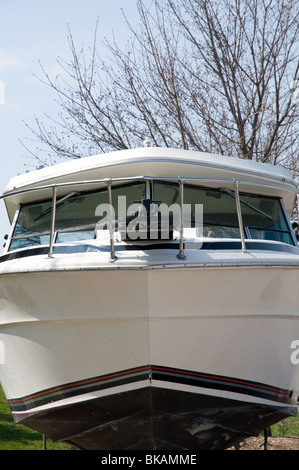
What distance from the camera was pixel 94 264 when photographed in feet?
17.2

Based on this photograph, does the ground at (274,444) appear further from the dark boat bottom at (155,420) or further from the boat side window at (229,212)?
the boat side window at (229,212)

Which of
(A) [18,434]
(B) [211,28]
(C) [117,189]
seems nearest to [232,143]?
(B) [211,28]

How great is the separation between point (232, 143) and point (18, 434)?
550cm

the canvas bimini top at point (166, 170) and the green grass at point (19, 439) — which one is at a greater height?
the canvas bimini top at point (166, 170)

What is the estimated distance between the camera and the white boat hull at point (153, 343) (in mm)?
5215

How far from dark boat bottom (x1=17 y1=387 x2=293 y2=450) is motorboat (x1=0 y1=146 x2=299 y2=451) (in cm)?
1

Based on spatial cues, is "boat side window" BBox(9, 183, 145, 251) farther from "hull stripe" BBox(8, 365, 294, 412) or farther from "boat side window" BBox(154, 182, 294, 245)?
"hull stripe" BBox(8, 365, 294, 412)

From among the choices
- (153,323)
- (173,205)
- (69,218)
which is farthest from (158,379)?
(69,218)

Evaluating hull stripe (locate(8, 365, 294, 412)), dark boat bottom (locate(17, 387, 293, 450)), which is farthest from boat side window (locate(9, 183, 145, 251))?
dark boat bottom (locate(17, 387, 293, 450))

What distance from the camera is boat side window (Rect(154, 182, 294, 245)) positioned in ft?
20.3

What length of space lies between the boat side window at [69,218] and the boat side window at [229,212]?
13.6 inches

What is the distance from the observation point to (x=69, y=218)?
6.54 meters

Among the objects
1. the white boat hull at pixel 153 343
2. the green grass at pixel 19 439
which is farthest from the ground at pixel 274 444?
the white boat hull at pixel 153 343

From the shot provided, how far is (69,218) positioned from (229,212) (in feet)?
5.22
